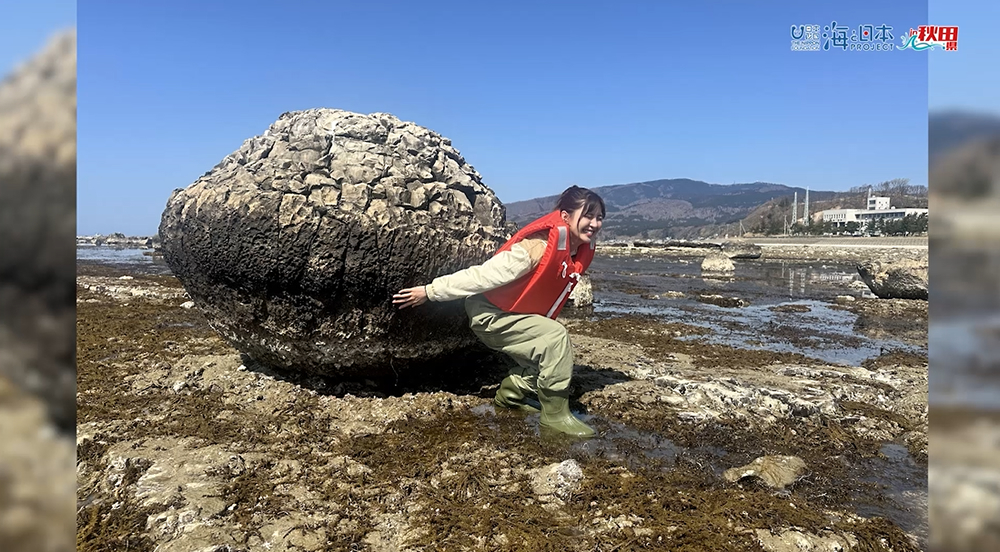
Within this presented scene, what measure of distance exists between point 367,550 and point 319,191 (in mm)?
3193

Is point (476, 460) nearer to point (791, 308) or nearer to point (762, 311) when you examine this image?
point (762, 311)

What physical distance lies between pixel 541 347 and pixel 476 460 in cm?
118

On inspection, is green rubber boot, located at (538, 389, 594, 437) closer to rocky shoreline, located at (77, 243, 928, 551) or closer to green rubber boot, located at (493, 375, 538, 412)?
rocky shoreline, located at (77, 243, 928, 551)

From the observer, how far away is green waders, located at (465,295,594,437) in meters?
5.02

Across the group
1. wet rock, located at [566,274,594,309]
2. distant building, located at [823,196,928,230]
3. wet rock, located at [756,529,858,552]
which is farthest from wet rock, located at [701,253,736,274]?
distant building, located at [823,196,928,230]

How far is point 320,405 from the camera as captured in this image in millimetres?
5520

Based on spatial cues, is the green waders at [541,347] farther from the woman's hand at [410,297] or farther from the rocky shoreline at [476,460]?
the woman's hand at [410,297]

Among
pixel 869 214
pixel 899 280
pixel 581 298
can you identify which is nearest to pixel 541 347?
pixel 581 298

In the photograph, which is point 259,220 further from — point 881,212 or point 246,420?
point 881,212

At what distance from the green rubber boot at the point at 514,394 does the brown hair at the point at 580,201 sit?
1697 mm

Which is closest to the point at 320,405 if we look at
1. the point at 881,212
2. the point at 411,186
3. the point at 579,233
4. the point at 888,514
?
the point at 411,186

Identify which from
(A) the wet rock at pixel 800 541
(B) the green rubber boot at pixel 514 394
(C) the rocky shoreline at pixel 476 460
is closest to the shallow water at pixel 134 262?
(C) the rocky shoreline at pixel 476 460

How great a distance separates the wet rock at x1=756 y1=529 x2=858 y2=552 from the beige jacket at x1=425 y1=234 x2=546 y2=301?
8.57 ft

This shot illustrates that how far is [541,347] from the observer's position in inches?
200
